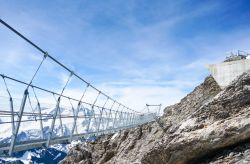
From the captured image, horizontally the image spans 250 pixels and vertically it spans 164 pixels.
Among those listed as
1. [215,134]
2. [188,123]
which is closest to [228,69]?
[188,123]

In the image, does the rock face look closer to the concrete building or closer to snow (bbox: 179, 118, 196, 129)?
snow (bbox: 179, 118, 196, 129)

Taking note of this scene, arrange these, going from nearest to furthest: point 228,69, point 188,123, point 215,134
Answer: point 215,134, point 188,123, point 228,69

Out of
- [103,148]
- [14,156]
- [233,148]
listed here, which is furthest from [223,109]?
[103,148]

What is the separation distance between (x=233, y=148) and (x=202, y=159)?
125cm

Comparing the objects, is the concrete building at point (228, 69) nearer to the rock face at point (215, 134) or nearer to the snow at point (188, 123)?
the rock face at point (215, 134)

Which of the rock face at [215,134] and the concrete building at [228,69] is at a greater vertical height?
the concrete building at [228,69]

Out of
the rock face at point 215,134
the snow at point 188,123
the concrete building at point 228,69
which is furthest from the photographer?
the concrete building at point 228,69

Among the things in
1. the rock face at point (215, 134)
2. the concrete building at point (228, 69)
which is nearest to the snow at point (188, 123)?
the rock face at point (215, 134)

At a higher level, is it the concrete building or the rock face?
the concrete building

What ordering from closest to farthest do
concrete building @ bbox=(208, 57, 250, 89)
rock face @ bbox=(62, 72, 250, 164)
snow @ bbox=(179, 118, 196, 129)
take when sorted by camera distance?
rock face @ bbox=(62, 72, 250, 164), snow @ bbox=(179, 118, 196, 129), concrete building @ bbox=(208, 57, 250, 89)

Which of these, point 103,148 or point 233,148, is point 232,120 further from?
point 103,148

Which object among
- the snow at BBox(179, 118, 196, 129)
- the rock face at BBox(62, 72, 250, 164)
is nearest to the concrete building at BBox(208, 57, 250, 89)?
the rock face at BBox(62, 72, 250, 164)

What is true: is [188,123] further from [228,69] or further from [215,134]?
[228,69]

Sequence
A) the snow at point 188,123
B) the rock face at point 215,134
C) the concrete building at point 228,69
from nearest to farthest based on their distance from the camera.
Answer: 1. the rock face at point 215,134
2. the snow at point 188,123
3. the concrete building at point 228,69
